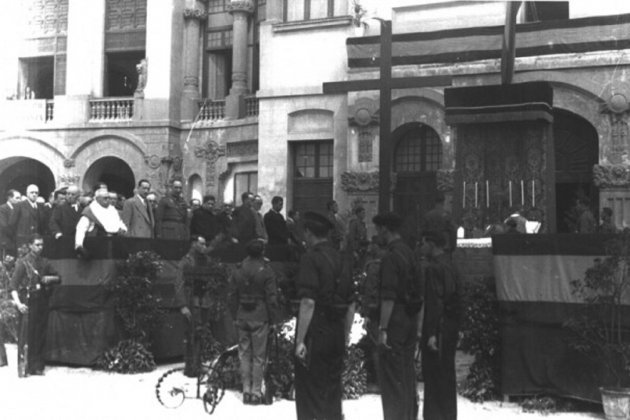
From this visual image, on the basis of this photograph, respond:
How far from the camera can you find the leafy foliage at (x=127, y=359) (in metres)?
13.6

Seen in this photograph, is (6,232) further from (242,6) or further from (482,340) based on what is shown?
(242,6)

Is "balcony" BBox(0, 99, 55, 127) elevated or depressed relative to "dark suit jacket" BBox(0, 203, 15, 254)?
elevated

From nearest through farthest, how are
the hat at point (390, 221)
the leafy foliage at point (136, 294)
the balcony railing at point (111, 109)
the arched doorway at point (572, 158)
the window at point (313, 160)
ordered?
the hat at point (390, 221) < the leafy foliage at point (136, 294) < the arched doorway at point (572, 158) < the window at point (313, 160) < the balcony railing at point (111, 109)

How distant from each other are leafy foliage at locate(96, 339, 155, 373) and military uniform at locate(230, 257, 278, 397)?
3184 mm

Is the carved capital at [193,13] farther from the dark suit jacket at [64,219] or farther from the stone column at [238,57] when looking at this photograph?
the dark suit jacket at [64,219]

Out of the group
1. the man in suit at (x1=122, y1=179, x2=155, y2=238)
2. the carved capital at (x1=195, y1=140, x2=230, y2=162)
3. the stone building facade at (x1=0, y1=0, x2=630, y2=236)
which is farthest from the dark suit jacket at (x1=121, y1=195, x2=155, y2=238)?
the carved capital at (x1=195, y1=140, x2=230, y2=162)

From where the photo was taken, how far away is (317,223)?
8367 mm

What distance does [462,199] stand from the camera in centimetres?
1692

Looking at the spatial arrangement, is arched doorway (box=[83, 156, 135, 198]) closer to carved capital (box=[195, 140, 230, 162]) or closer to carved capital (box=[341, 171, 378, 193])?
carved capital (box=[195, 140, 230, 162])

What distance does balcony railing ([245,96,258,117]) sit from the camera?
27.4 metres

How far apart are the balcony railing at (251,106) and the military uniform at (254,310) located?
1691cm

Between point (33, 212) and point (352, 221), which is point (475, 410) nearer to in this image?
point (352, 221)

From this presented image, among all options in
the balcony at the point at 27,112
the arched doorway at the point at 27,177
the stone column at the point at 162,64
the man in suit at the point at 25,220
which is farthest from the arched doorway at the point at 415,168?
the arched doorway at the point at 27,177

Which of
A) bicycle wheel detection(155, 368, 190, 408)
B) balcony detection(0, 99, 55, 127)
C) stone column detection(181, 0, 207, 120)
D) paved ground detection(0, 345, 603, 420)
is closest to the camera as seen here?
paved ground detection(0, 345, 603, 420)
